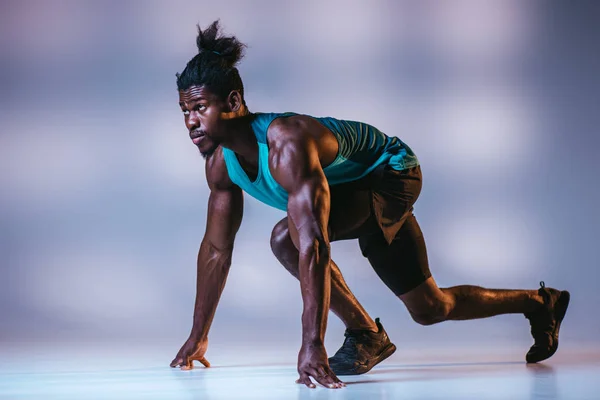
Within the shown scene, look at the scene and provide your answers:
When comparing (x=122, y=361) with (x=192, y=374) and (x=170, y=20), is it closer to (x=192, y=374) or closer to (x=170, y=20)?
(x=192, y=374)

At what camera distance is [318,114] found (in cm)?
634

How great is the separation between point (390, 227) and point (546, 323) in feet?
2.78

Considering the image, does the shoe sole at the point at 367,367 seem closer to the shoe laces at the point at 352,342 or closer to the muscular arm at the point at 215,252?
the shoe laces at the point at 352,342

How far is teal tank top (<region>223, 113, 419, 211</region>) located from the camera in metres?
4.02

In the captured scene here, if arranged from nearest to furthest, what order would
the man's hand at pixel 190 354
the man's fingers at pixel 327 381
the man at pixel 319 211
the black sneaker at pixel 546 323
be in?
1. the man's fingers at pixel 327 381
2. the man at pixel 319 211
3. the man's hand at pixel 190 354
4. the black sneaker at pixel 546 323

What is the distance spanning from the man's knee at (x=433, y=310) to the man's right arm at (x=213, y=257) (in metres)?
0.80

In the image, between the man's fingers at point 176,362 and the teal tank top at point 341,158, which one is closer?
the teal tank top at point 341,158

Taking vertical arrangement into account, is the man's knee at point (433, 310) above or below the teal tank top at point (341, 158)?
below

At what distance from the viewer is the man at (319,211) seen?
3750 millimetres

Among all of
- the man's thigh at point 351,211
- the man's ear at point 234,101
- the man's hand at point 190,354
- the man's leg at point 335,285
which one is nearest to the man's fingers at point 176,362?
the man's hand at point 190,354

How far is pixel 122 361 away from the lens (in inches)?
182

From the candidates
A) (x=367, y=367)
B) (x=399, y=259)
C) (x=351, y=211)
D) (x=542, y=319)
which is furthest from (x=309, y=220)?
(x=542, y=319)

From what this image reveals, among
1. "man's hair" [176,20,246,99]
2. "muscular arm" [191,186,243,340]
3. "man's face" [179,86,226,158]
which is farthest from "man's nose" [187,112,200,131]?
"muscular arm" [191,186,243,340]

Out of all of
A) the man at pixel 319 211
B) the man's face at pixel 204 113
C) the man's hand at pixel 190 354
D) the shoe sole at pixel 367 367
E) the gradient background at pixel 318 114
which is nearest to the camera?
the man at pixel 319 211
